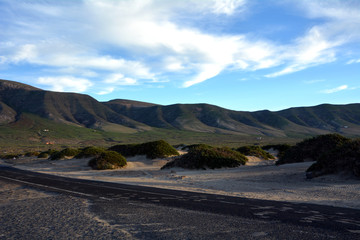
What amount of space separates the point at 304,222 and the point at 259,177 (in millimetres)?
10517

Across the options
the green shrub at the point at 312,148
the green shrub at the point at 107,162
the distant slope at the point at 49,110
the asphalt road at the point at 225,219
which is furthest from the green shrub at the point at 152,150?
the distant slope at the point at 49,110

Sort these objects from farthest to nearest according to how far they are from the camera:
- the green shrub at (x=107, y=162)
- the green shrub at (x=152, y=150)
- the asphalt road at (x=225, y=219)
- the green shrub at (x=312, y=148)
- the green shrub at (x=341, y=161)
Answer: the green shrub at (x=152, y=150) < the green shrub at (x=107, y=162) < the green shrub at (x=312, y=148) < the green shrub at (x=341, y=161) < the asphalt road at (x=225, y=219)

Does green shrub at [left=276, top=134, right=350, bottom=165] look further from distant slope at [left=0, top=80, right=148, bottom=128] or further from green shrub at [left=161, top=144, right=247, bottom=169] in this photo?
distant slope at [left=0, top=80, right=148, bottom=128]

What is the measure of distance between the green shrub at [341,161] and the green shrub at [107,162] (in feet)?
63.5

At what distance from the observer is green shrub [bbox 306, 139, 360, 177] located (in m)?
13.4

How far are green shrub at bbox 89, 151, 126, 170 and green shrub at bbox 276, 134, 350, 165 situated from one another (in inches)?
619

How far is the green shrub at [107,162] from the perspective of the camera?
27.8 meters

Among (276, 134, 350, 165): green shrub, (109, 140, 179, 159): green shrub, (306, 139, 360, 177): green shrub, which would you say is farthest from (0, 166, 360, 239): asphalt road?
(109, 140, 179, 159): green shrub

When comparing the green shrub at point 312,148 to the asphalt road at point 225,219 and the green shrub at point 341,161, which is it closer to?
the green shrub at point 341,161

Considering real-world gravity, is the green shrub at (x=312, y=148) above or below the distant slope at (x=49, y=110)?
below

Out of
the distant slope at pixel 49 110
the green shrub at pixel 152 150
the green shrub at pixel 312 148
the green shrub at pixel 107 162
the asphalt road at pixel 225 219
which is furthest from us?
the distant slope at pixel 49 110

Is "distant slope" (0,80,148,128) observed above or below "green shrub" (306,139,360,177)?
above

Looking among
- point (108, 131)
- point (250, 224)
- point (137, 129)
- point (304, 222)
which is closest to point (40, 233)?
point (250, 224)

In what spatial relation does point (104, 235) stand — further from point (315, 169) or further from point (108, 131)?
point (108, 131)
